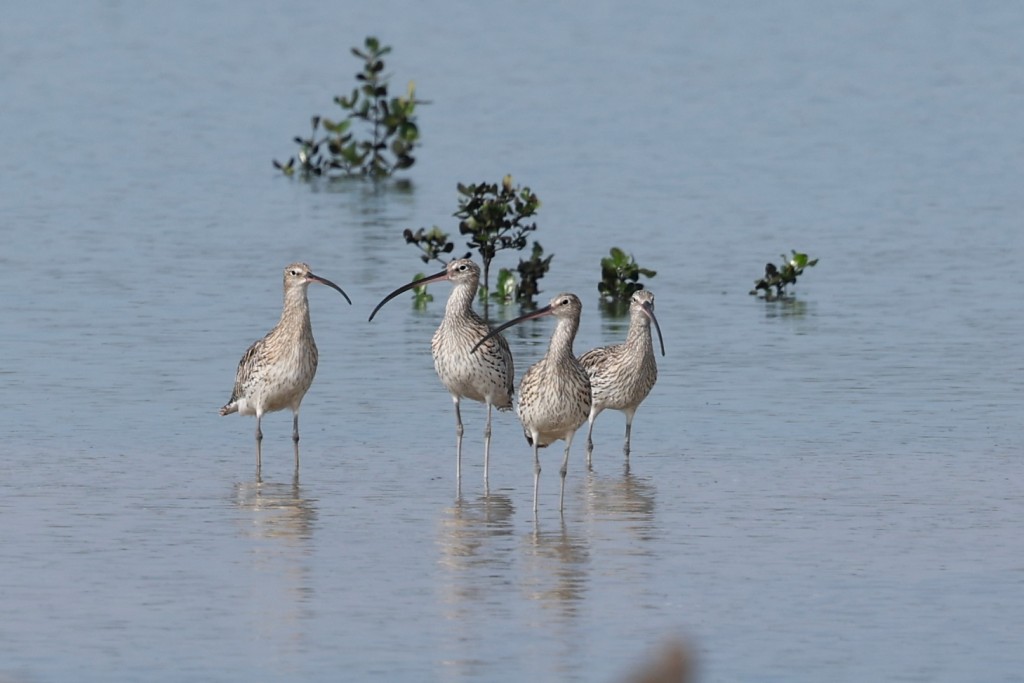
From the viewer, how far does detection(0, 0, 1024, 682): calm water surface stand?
1129 cm

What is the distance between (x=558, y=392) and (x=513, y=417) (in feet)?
12.4

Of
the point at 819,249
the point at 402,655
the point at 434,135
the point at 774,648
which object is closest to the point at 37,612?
the point at 402,655

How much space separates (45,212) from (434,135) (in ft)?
33.8

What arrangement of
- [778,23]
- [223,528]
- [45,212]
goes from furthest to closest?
[778,23], [45,212], [223,528]

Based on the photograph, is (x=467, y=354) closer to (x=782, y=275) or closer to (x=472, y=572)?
(x=472, y=572)

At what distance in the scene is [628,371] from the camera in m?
16.5

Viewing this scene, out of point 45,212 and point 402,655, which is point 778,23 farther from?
point 402,655

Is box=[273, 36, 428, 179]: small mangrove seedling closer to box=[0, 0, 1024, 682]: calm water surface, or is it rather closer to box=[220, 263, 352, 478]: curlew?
box=[0, 0, 1024, 682]: calm water surface

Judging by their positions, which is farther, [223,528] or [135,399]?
[135,399]

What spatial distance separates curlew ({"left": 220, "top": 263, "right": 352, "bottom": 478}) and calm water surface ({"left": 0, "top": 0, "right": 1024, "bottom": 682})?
380 mm

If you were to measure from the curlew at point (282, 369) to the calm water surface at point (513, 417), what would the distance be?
380 millimetres

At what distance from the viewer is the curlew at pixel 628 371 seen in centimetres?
1645

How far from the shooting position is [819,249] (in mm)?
27438

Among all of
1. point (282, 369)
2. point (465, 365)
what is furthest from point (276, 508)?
point (465, 365)
